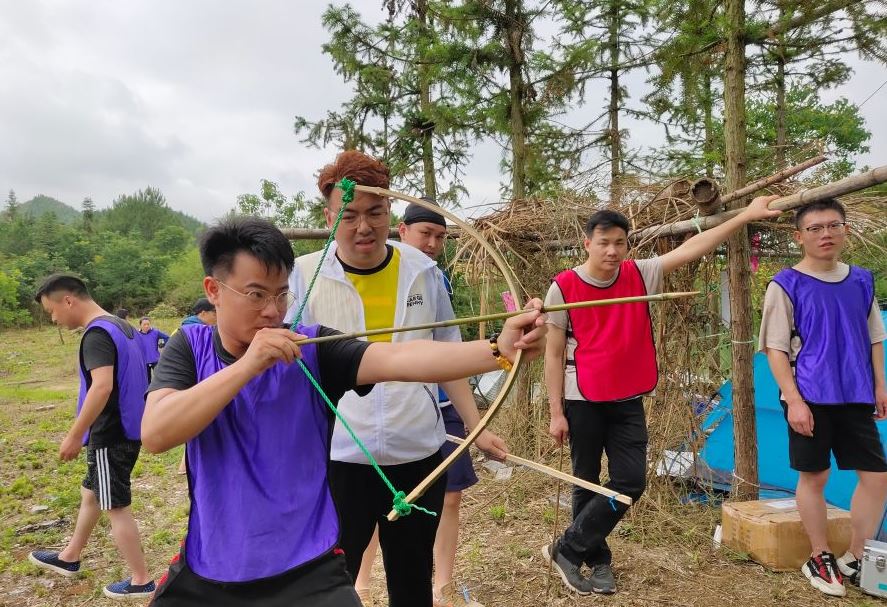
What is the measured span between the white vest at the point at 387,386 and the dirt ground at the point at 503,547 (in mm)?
1813

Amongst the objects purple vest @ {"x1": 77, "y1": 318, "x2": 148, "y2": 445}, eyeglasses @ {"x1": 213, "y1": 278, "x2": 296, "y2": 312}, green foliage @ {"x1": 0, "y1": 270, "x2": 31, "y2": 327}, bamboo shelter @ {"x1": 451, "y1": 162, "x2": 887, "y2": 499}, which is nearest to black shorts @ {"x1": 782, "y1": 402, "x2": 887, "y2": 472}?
bamboo shelter @ {"x1": 451, "y1": 162, "x2": 887, "y2": 499}

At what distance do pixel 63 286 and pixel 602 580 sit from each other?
3809 mm

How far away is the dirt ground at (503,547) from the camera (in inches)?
133

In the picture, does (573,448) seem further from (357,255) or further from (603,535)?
(357,255)

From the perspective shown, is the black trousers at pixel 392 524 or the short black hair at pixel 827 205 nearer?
the black trousers at pixel 392 524

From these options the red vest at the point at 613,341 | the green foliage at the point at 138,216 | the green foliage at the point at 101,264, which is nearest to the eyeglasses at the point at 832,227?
the red vest at the point at 613,341

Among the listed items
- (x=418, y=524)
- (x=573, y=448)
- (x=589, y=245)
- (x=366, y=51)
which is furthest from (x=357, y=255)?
(x=366, y=51)

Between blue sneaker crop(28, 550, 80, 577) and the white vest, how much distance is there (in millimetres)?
3266

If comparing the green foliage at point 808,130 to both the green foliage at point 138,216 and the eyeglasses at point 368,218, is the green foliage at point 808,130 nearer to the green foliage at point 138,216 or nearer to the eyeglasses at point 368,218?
the eyeglasses at point 368,218

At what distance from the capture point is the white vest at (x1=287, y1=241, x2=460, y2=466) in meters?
2.13

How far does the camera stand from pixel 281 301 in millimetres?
1562

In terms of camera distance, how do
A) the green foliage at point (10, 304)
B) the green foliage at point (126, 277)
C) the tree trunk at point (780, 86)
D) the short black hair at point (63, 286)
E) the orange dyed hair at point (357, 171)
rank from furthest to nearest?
1. the green foliage at point (126, 277)
2. the green foliage at point (10, 304)
3. the tree trunk at point (780, 86)
4. the short black hair at point (63, 286)
5. the orange dyed hair at point (357, 171)

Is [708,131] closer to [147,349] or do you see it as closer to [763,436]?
[763,436]

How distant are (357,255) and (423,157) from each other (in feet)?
36.1
